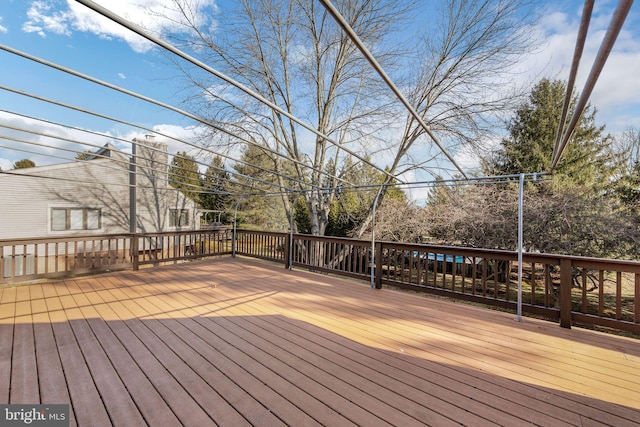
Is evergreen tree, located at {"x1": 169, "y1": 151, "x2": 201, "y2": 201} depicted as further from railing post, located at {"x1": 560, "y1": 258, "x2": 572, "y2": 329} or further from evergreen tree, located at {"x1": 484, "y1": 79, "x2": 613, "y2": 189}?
evergreen tree, located at {"x1": 484, "y1": 79, "x2": 613, "y2": 189}

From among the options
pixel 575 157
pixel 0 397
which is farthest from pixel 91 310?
pixel 575 157

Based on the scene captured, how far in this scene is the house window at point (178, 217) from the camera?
12.0m

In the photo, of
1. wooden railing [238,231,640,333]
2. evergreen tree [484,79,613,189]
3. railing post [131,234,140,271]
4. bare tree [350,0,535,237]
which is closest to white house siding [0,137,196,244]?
railing post [131,234,140,271]

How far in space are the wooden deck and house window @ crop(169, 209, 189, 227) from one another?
→ 8.64 meters

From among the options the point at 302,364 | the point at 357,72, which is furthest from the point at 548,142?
the point at 302,364

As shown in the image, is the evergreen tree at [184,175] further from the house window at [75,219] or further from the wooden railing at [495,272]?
the house window at [75,219]

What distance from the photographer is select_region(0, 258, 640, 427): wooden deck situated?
64.9 inches

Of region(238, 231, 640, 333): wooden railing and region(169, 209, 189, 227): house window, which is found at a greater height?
region(169, 209, 189, 227): house window

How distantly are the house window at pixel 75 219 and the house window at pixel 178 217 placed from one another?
2.49 meters

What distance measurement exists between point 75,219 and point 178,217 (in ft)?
11.4

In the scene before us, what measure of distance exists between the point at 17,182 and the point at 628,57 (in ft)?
59.1

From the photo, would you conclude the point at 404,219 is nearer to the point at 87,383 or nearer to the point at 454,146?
the point at 454,146

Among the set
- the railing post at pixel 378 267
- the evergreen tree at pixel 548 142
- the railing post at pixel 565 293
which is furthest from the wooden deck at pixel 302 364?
the evergreen tree at pixel 548 142

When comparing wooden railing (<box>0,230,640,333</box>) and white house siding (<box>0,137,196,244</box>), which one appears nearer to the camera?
wooden railing (<box>0,230,640,333</box>)
